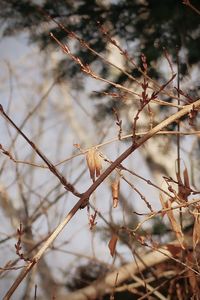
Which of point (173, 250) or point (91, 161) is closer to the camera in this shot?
point (91, 161)

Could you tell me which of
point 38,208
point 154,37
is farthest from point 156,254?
point 154,37

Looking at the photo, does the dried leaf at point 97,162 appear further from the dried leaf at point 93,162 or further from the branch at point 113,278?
the branch at point 113,278

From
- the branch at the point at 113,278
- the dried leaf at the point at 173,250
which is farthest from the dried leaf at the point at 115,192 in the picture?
the branch at the point at 113,278

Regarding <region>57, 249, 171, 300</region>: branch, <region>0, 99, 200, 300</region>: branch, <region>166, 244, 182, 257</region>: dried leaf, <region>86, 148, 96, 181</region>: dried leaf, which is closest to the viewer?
<region>0, 99, 200, 300</region>: branch

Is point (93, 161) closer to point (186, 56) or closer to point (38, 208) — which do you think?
point (186, 56)

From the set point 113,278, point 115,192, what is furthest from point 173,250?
point 113,278

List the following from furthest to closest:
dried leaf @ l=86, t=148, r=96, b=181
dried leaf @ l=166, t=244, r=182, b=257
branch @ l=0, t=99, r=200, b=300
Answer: dried leaf @ l=166, t=244, r=182, b=257
dried leaf @ l=86, t=148, r=96, b=181
branch @ l=0, t=99, r=200, b=300

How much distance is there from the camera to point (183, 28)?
333 cm

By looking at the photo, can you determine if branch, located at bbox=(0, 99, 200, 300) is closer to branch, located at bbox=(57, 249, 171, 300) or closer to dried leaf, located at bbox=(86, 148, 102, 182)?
dried leaf, located at bbox=(86, 148, 102, 182)

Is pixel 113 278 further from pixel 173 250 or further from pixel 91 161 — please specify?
pixel 91 161

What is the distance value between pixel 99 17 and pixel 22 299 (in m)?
2.77

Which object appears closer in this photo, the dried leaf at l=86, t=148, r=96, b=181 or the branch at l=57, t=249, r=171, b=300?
the dried leaf at l=86, t=148, r=96, b=181

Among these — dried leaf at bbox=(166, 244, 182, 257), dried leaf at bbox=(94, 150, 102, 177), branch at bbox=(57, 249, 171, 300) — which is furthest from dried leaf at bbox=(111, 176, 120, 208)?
branch at bbox=(57, 249, 171, 300)

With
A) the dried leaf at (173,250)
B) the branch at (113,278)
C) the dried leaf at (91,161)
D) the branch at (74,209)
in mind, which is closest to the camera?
the branch at (74,209)
